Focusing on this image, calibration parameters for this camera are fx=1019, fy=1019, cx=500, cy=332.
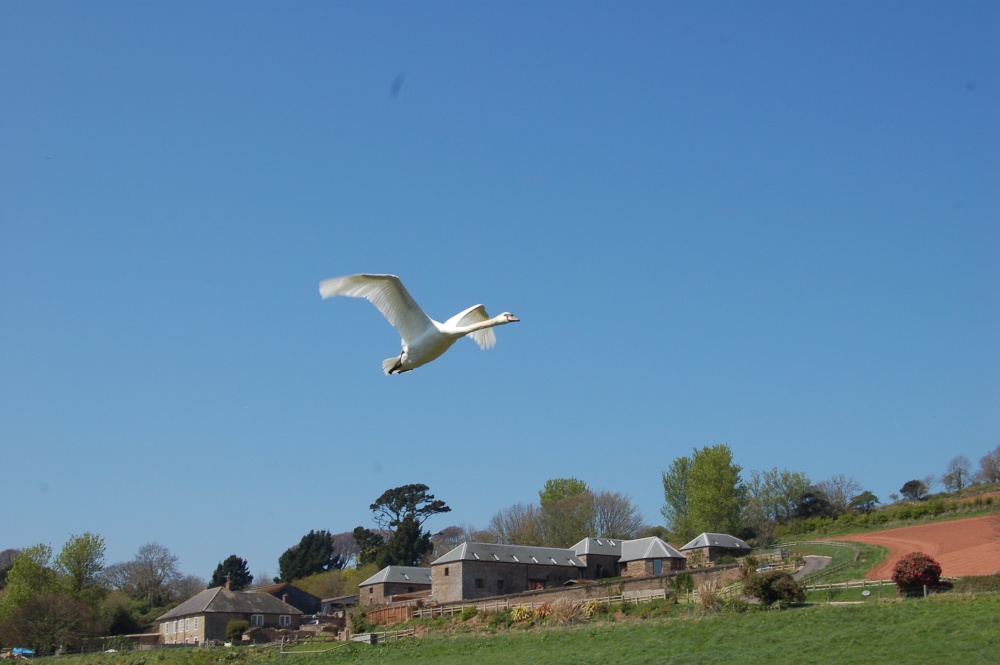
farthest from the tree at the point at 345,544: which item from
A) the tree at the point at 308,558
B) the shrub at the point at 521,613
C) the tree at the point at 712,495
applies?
the shrub at the point at 521,613

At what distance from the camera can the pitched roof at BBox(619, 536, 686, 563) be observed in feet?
210

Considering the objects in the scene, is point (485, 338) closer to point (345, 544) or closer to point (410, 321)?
point (410, 321)

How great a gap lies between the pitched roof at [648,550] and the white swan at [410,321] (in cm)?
4769

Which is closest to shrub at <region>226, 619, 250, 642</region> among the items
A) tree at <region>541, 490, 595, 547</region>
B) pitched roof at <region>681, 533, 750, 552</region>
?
pitched roof at <region>681, 533, 750, 552</region>

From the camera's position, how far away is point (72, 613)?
6031cm

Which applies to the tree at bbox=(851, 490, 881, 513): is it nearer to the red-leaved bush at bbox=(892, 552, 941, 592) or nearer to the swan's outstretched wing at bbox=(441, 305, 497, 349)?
the red-leaved bush at bbox=(892, 552, 941, 592)

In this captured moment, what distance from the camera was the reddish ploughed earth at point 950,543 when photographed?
148 ft

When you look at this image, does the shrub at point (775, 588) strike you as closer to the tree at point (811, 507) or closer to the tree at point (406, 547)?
the tree at point (811, 507)

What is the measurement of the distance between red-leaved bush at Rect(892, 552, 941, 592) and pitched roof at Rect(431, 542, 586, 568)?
102 ft

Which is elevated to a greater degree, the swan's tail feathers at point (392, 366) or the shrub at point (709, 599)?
the swan's tail feathers at point (392, 366)

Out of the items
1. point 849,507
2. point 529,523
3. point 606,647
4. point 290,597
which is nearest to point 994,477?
point 849,507

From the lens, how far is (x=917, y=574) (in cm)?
3697

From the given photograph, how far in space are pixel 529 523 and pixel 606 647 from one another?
192 feet

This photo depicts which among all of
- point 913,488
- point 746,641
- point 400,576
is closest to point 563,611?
point 746,641
